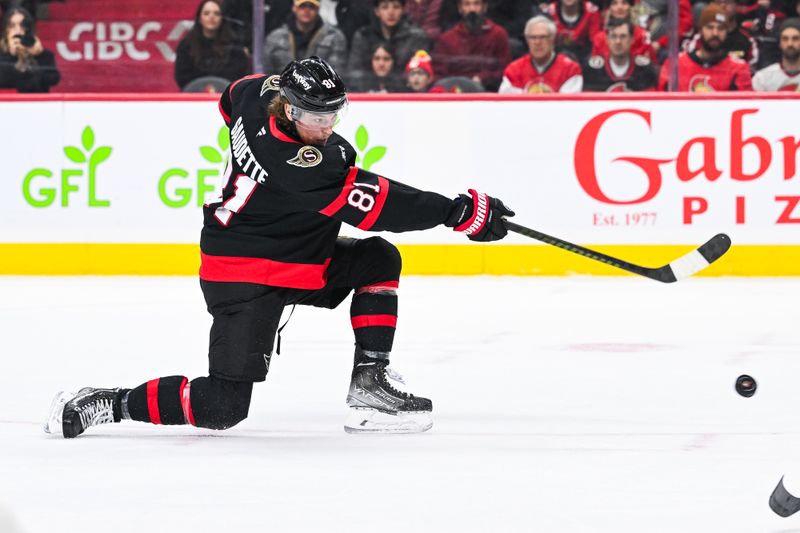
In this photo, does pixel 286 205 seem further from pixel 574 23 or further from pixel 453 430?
pixel 574 23

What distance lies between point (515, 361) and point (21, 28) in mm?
3881

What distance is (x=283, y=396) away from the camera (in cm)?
392

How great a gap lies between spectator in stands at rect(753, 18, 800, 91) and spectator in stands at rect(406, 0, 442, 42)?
155cm

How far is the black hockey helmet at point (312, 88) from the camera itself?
3.19 m

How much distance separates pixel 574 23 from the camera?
23.3 ft

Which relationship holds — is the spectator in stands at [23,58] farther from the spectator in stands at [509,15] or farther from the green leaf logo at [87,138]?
the spectator in stands at [509,15]

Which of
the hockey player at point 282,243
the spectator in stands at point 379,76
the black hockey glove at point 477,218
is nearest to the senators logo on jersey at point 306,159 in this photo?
the hockey player at point 282,243

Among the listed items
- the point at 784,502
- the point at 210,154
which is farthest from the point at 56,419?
the point at 210,154

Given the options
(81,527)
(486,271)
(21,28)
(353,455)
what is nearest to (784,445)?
(353,455)

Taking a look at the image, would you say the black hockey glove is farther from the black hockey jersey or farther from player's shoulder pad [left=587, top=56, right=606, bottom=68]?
player's shoulder pad [left=587, top=56, right=606, bottom=68]

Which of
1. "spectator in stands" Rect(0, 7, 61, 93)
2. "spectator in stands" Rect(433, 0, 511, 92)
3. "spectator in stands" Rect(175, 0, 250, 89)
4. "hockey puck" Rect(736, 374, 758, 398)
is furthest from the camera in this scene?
"spectator in stands" Rect(0, 7, 61, 93)

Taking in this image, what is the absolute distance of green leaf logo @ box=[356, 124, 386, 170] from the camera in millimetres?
7277

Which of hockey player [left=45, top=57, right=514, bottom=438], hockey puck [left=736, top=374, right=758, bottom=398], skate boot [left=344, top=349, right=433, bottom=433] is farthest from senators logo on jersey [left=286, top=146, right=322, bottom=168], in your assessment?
hockey puck [left=736, top=374, right=758, bottom=398]

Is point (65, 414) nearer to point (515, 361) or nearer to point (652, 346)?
point (515, 361)
